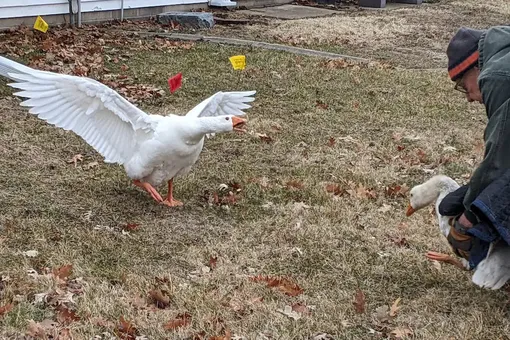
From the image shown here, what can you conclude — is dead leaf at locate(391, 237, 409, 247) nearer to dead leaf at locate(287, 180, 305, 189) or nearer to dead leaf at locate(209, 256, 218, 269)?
dead leaf at locate(287, 180, 305, 189)

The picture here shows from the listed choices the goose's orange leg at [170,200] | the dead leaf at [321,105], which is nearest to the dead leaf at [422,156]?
the dead leaf at [321,105]

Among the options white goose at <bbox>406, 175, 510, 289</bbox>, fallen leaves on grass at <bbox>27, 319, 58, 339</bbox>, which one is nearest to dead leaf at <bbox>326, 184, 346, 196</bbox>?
white goose at <bbox>406, 175, 510, 289</bbox>

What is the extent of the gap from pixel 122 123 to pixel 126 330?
1960mm

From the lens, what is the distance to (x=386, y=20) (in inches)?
618

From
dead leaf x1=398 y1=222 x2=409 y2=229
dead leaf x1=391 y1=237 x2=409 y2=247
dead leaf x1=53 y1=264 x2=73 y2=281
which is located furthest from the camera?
dead leaf x1=398 y1=222 x2=409 y2=229

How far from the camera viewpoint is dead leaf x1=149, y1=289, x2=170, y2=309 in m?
3.70

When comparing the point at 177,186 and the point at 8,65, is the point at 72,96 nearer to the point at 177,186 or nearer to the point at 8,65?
the point at 8,65

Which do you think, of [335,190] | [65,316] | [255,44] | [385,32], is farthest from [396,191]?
[385,32]

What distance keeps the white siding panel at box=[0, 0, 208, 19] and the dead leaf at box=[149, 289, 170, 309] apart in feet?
28.3

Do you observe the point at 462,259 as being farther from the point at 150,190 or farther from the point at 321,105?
the point at 321,105

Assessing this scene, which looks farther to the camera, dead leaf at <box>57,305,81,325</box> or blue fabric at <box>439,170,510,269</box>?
dead leaf at <box>57,305,81,325</box>

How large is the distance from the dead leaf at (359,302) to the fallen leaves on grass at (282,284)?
12.9 inches

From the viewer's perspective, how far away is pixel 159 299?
3.72 m

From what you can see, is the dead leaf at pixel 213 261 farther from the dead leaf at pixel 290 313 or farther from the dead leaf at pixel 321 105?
the dead leaf at pixel 321 105
